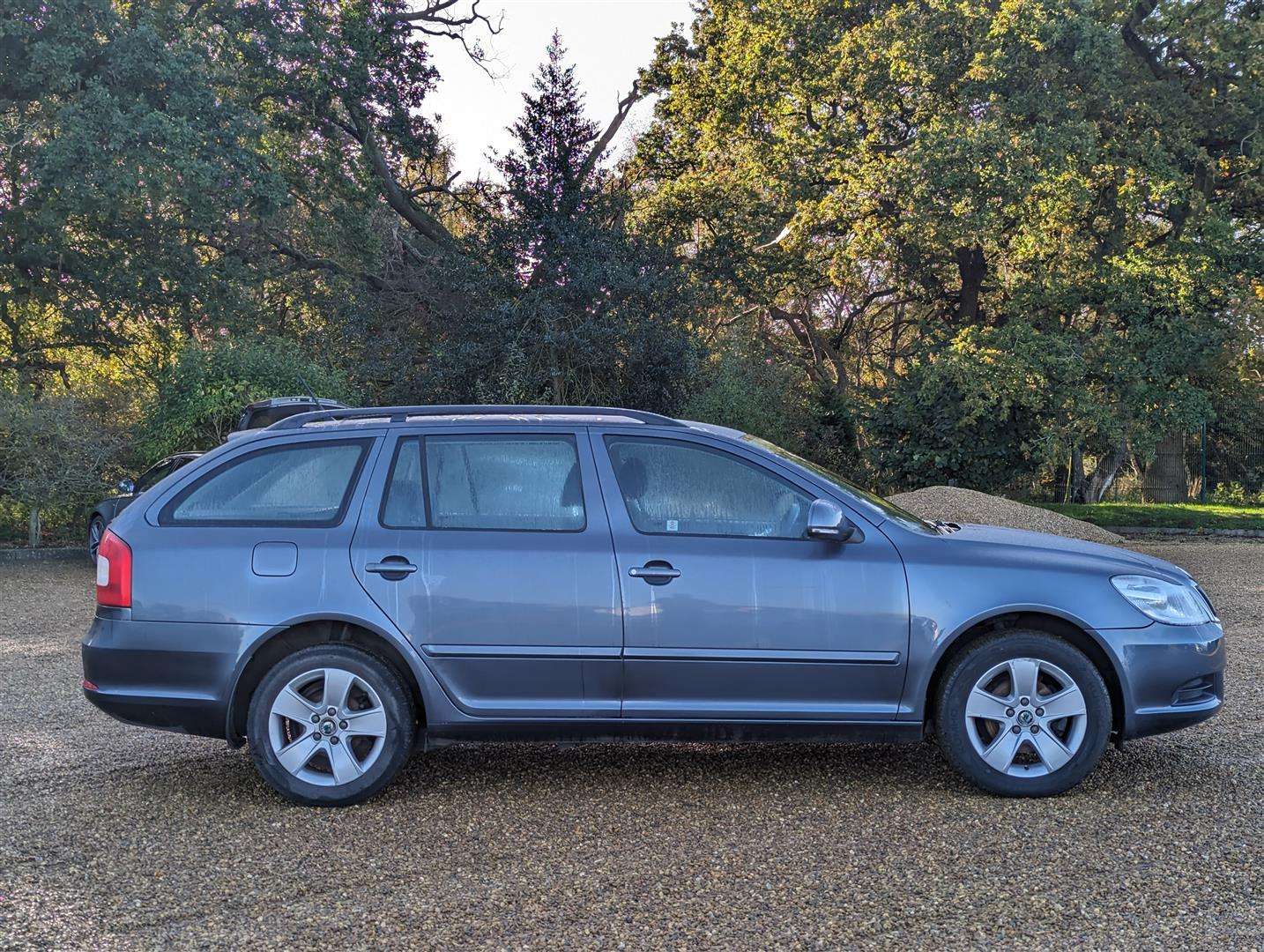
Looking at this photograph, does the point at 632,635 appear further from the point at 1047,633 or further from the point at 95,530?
the point at 95,530

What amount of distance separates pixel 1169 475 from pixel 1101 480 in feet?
6.03

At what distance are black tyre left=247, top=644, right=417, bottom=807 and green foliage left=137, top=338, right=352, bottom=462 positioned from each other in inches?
469

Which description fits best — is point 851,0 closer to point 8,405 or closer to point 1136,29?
point 1136,29

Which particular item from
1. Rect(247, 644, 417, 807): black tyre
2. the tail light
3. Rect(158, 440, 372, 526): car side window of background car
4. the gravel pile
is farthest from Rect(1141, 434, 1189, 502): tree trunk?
the tail light

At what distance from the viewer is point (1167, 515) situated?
21750mm

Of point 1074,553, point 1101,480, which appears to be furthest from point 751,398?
point 1074,553

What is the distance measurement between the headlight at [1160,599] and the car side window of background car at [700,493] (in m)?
1.41

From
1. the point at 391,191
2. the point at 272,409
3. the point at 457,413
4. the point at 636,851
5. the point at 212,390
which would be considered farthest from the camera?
the point at 391,191

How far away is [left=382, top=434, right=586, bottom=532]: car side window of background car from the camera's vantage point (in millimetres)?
5215

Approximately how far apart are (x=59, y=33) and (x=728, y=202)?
41.5 feet

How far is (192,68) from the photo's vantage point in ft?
60.5

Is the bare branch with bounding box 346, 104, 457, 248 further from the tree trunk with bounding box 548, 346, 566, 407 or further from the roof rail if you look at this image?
the roof rail

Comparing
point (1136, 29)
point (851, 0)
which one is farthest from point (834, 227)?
point (1136, 29)

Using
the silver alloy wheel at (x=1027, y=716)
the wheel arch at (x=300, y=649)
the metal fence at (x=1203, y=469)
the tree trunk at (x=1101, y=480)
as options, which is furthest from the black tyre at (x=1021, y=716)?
the metal fence at (x=1203, y=469)
